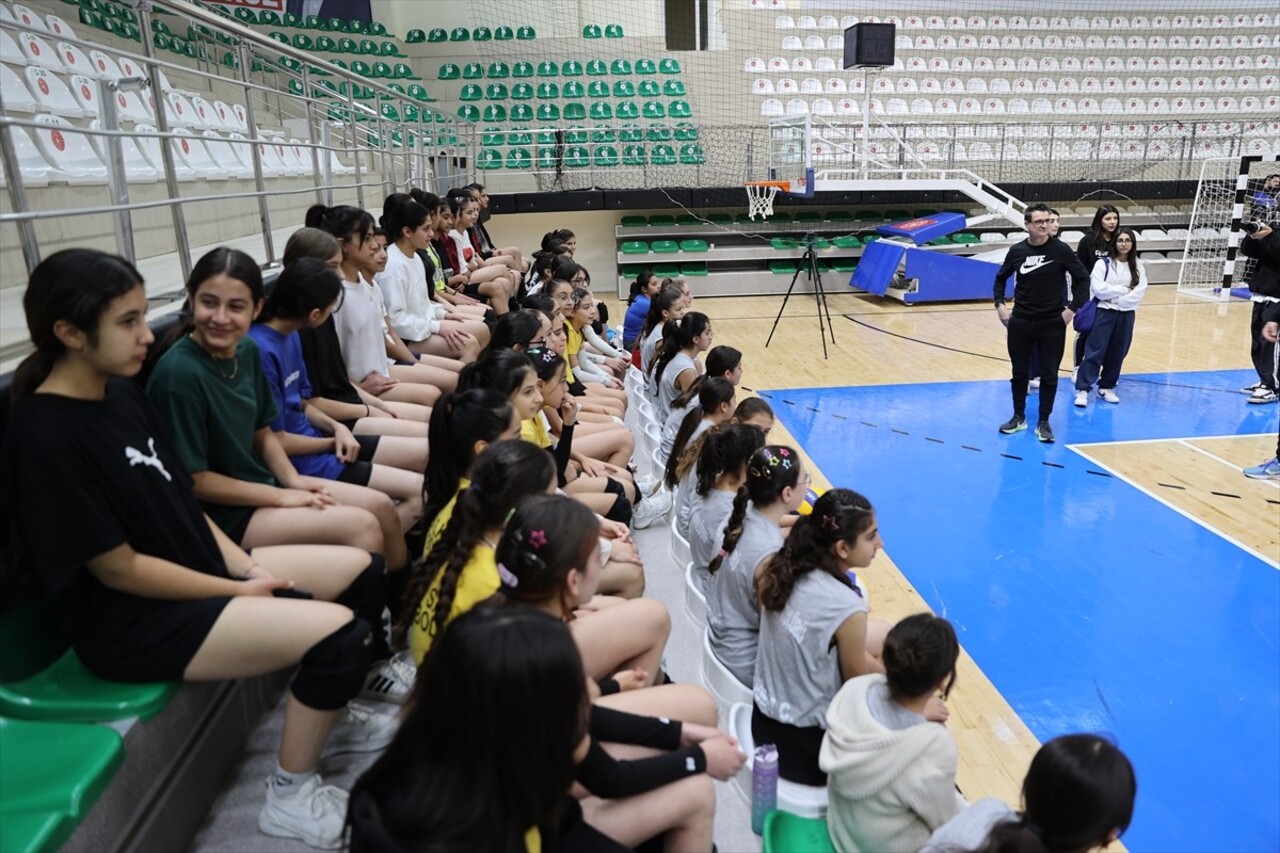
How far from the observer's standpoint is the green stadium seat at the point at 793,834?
Answer: 1803 millimetres

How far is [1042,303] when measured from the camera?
5477mm

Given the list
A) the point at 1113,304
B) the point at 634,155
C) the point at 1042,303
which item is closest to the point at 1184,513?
the point at 1042,303

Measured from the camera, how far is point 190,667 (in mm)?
1558

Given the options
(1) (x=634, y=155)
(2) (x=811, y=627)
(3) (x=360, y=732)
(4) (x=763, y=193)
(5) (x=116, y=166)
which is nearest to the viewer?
(3) (x=360, y=732)

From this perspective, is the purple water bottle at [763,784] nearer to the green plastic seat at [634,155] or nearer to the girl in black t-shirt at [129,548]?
the girl in black t-shirt at [129,548]

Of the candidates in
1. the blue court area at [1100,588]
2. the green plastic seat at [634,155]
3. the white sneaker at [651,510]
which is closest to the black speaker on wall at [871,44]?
the green plastic seat at [634,155]

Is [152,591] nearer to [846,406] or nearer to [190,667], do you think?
[190,667]

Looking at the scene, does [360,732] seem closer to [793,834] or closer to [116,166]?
[793,834]

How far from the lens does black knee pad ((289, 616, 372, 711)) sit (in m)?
1.61

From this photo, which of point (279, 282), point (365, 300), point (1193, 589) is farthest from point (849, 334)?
point (279, 282)

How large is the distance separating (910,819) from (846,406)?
4.97 metres

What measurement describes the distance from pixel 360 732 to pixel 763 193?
10126mm

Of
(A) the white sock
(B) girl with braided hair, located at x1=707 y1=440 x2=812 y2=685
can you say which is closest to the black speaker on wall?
(B) girl with braided hair, located at x1=707 y1=440 x2=812 y2=685

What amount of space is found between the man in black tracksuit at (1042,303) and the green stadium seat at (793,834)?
436 centimetres
